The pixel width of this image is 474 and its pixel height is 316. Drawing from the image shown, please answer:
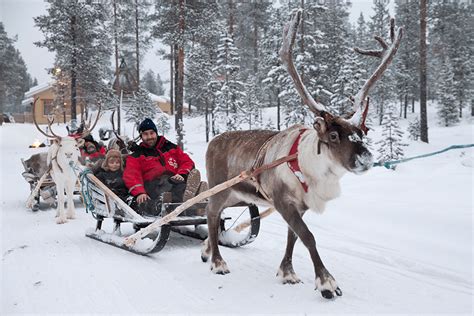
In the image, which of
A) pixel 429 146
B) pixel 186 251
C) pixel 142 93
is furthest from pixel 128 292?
pixel 142 93

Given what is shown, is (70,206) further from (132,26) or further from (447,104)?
(447,104)

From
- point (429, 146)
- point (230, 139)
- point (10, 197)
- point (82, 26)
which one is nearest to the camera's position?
point (230, 139)

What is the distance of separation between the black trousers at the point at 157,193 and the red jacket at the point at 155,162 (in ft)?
0.39

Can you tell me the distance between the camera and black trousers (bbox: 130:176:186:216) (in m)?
5.61

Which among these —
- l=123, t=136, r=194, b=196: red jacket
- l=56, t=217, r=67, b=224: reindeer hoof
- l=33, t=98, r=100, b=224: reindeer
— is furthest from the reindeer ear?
l=56, t=217, r=67, b=224: reindeer hoof

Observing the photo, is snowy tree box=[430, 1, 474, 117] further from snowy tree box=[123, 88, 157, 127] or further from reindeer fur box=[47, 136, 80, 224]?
reindeer fur box=[47, 136, 80, 224]

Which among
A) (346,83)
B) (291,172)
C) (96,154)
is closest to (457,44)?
(346,83)


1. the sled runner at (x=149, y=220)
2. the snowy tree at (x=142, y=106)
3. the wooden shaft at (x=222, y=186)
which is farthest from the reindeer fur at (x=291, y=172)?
the snowy tree at (x=142, y=106)

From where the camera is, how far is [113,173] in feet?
21.5

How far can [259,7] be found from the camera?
1674 inches

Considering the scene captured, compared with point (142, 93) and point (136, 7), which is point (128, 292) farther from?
point (136, 7)

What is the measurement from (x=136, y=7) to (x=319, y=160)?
3773 centimetres

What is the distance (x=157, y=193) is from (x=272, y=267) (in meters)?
2.19

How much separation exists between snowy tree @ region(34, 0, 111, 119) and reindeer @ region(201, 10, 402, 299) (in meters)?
22.7
